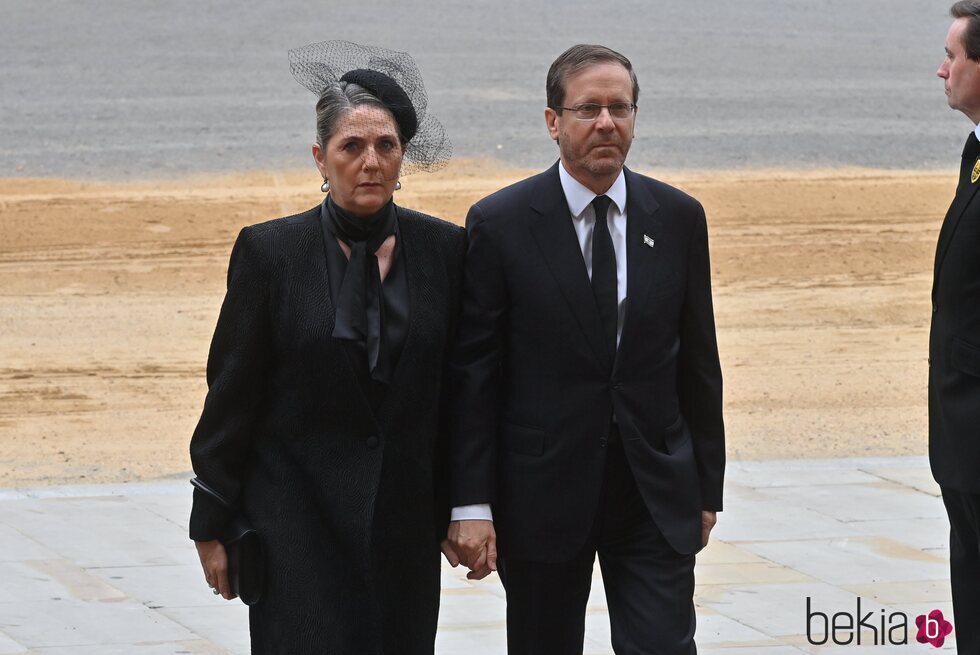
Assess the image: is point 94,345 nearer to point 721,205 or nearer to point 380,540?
point 721,205

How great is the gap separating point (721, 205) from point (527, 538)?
13118 mm

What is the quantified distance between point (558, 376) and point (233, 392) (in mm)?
785

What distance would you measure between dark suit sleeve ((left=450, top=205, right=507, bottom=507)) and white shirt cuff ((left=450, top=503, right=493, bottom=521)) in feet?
0.04

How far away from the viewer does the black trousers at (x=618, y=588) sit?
160 inches

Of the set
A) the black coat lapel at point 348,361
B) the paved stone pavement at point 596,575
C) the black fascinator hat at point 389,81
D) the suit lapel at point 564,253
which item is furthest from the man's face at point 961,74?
the paved stone pavement at point 596,575

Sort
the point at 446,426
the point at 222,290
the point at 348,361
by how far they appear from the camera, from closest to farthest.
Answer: the point at 348,361 < the point at 446,426 < the point at 222,290

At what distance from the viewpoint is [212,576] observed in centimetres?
391

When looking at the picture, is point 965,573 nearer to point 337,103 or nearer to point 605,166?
point 605,166

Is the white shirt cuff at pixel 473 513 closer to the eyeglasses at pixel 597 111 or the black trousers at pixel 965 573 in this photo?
the eyeglasses at pixel 597 111

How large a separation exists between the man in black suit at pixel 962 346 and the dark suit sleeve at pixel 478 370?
1.26 metres

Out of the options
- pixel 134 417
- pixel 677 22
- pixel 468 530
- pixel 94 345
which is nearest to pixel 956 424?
pixel 468 530

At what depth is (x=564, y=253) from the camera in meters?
4.13

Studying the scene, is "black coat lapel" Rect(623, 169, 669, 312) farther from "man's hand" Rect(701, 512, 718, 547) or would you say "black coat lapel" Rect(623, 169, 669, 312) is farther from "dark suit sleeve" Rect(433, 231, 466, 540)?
"man's hand" Rect(701, 512, 718, 547)

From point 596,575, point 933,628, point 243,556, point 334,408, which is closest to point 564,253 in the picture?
point 334,408
